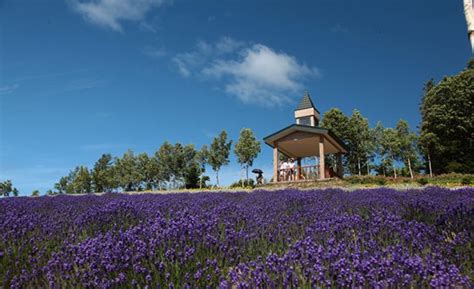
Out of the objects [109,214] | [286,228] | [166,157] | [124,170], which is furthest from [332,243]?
[124,170]

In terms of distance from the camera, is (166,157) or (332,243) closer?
(332,243)

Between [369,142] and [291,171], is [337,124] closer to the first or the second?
[369,142]

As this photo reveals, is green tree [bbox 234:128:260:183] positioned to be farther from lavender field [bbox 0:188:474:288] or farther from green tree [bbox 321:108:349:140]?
lavender field [bbox 0:188:474:288]

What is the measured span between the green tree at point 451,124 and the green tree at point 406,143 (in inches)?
338

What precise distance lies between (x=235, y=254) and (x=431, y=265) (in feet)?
4.69

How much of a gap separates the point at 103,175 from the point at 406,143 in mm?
40509

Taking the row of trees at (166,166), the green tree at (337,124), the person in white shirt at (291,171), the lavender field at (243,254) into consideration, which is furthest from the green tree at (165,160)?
the lavender field at (243,254)

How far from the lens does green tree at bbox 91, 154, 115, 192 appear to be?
4837 centimetres

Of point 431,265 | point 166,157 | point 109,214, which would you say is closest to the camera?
point 431,265

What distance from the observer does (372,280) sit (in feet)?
6.86

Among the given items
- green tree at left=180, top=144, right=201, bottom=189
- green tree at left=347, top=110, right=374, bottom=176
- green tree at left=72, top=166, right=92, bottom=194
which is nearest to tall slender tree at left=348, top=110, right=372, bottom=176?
green tree at left=347, top=110, right=374, bottom=176

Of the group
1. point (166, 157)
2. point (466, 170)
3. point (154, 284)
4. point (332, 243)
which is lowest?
point (154, 284)

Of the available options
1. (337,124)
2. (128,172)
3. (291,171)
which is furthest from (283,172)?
(128,172)

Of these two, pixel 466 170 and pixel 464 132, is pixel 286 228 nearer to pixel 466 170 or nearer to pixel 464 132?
pixel 466 170
